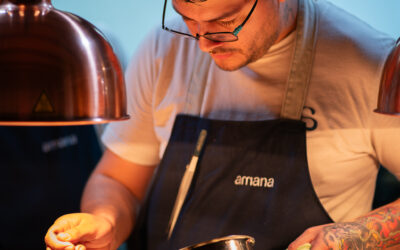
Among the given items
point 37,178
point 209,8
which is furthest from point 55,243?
point 37,178

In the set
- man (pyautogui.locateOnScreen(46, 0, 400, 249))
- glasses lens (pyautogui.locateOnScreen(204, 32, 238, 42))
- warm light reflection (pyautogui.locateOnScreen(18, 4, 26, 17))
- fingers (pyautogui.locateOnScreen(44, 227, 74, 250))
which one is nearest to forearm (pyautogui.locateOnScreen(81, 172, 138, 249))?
man (pyautogui.locateOnScreen(46, 0, 400, 249))

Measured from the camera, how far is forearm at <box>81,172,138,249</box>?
4.63 feet

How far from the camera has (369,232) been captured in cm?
117

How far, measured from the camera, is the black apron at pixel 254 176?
1301 millimetres

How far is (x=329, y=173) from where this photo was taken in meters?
1.32

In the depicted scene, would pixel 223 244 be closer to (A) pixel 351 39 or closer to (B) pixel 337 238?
(B) pixel 337 238

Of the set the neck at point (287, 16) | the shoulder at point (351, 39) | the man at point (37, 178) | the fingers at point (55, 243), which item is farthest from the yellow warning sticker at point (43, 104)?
the man at point (37, 178)

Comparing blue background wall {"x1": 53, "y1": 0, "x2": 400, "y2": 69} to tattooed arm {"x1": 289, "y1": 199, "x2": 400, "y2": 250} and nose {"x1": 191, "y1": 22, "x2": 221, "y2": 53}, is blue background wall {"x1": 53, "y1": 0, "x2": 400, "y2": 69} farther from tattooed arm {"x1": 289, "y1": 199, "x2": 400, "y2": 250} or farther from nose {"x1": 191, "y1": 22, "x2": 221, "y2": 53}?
tattooed arm {"x1": 289, "y1": 199, "x2": 400, "y2": 250}

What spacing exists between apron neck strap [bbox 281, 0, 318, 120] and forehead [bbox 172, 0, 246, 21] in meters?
0.31

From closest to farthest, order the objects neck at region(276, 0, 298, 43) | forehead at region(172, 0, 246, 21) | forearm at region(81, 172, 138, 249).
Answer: forehead at region(172, 0, 246, 21), neck at region(276, 0, 298, 43), forearm at region(81, 172, 138, 249)

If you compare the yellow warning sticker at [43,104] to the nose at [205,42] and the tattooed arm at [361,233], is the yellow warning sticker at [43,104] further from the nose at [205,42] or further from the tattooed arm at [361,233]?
the tattooed arm at [361,233]

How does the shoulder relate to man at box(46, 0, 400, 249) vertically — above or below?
above

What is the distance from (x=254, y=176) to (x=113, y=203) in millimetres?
505

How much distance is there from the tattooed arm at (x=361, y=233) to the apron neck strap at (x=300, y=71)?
0.36m
